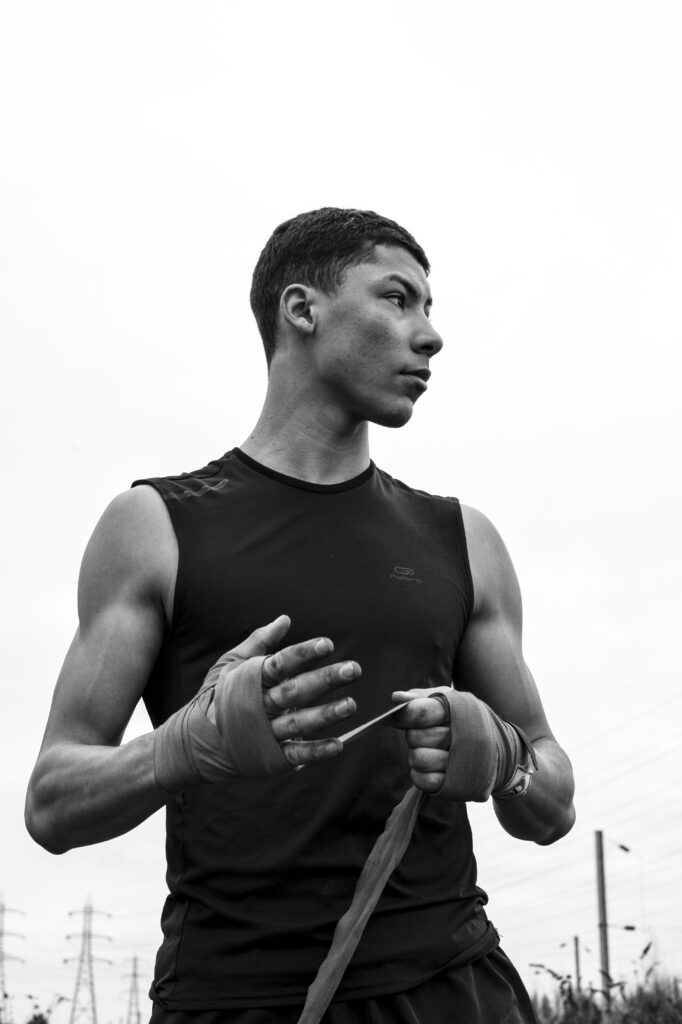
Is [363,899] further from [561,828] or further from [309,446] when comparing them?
[309,446]

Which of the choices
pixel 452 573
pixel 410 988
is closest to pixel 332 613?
pixel 452 573

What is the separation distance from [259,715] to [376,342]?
152cm

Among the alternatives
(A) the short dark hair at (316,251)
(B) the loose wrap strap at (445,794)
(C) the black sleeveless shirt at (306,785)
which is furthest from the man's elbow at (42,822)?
(A) the short dark hair at (316,251)

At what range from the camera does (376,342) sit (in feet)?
12.3

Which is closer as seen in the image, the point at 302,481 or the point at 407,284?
the point at 302,481

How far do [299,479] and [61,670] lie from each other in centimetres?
87

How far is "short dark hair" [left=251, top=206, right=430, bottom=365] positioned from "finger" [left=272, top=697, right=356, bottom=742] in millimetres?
1763

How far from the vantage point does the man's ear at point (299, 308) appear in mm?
3973

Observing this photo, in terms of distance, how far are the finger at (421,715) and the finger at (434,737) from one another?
2 cm

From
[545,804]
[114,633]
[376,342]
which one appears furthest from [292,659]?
[376,342]

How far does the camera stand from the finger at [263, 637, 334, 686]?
2438 mm

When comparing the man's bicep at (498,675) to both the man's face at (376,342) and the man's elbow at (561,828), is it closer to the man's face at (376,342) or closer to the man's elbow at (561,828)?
the man's elbow at (561,828)

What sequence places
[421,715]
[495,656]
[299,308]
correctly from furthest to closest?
[299,308], [495,656], [421,715]

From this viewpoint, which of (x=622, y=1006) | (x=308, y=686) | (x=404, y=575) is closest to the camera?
(x=308, y=686)
